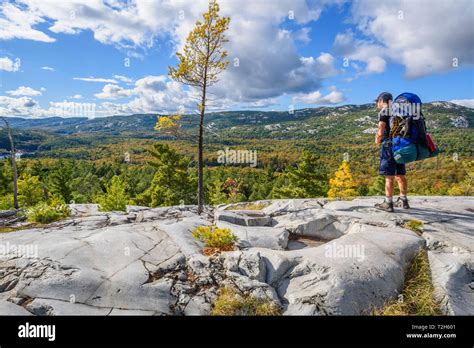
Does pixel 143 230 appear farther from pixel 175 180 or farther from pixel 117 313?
pixel 175 180

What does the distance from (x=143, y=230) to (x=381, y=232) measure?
7830mm

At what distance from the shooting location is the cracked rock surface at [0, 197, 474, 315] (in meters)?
5.97

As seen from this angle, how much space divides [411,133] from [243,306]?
708cm

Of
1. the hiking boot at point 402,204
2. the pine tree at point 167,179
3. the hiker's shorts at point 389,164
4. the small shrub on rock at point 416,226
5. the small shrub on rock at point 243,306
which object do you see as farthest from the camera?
the pine tree at point 167,179

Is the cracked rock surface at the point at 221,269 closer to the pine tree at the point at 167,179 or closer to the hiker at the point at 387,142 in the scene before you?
the hiker at the point at 387,142

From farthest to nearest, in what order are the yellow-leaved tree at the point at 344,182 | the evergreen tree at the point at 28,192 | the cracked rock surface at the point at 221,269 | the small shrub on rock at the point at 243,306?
the evergreen tree at the point at 28,192, the yellow-leaved tree at the point at 344,182, the cracked rock surface at the point at 221,269, the small shrub on rock at the point at 243,306

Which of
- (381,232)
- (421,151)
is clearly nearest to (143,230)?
(381,232)

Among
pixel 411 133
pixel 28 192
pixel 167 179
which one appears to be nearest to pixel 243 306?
pixel 411 133

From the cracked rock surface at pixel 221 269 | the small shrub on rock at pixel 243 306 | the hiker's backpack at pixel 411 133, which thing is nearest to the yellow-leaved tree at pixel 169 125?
the cracked rock surface at pixel 221 269

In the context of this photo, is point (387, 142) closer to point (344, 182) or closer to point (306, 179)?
point (344, 182)

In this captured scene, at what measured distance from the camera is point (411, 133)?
863cm

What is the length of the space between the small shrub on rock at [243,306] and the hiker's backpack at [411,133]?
240 inches

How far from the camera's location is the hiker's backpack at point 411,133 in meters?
8.60

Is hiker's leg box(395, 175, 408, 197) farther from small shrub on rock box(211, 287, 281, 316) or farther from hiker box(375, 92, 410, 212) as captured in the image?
small shrub on rock box(211, 287, 281, 316)
